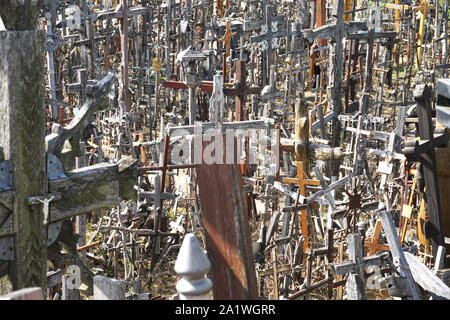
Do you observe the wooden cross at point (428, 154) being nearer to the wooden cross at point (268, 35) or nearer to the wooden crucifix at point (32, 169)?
the wooden crucifix at point (32, 169)

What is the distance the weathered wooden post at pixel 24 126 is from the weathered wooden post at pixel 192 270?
4.03 feet

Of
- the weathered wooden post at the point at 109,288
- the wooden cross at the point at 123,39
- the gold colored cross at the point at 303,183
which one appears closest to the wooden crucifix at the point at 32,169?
the weathered wooden post at the point at 109,288

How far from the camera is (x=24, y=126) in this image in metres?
3.89

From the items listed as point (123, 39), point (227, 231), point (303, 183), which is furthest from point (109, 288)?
point (123, 39)

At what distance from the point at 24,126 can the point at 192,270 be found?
4.43 feet

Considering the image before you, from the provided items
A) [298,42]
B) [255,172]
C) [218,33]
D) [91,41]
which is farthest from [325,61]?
[255,172]

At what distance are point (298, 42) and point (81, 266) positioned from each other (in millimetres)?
12763

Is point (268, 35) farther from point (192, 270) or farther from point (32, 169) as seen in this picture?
point (192, 270)

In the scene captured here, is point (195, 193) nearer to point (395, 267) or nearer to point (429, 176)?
point (429, 176)

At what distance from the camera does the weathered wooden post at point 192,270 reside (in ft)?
10.4

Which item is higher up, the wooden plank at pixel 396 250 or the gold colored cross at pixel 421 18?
the gold colored cross at pixel 421 18

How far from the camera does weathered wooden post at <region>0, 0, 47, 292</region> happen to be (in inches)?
148

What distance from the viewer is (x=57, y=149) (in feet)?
13.9

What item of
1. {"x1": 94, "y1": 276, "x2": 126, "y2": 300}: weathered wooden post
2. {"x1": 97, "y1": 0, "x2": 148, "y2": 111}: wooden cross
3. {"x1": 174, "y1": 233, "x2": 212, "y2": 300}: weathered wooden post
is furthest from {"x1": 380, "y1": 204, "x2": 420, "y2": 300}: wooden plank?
{"x1": 97, "y1": 0, "x2": 148, "y2": 111}: wooden cross
